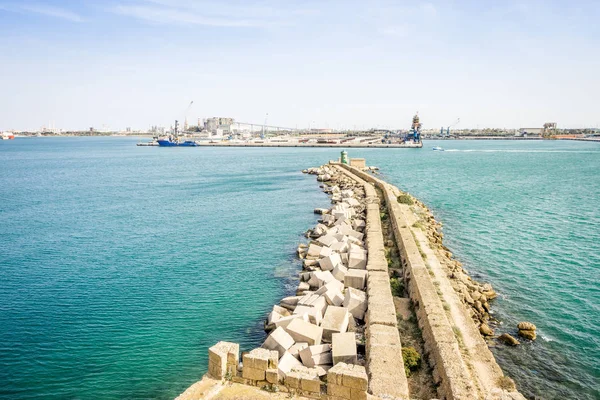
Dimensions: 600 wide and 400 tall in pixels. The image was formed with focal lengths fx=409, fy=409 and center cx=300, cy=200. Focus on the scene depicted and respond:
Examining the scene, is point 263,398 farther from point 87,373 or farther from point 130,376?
point 87,373

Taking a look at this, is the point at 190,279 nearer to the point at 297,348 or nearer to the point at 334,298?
the point at 334,298

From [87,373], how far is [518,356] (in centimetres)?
912

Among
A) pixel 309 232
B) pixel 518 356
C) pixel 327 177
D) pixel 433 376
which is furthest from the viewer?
pixel 327 177

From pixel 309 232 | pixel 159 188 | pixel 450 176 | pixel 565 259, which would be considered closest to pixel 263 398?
pixel 309 232

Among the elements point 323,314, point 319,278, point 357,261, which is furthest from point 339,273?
point 323,314

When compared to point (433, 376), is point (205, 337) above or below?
below

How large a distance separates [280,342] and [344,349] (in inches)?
51.8

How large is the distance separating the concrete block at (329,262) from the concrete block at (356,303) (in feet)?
7.90

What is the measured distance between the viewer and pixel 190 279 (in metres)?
13.6

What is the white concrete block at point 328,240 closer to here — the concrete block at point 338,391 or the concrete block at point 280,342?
the concrete block at point 280,342

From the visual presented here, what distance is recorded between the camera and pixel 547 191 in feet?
108

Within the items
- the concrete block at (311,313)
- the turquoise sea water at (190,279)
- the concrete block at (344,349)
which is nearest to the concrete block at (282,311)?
the concrete block at (311,313)

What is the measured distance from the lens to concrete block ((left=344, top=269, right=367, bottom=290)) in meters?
11.1

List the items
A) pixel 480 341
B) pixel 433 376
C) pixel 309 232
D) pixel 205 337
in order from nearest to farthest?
pixel 433 376 → pixel 480 341 → pixel 205 337 → pixel 309 232
